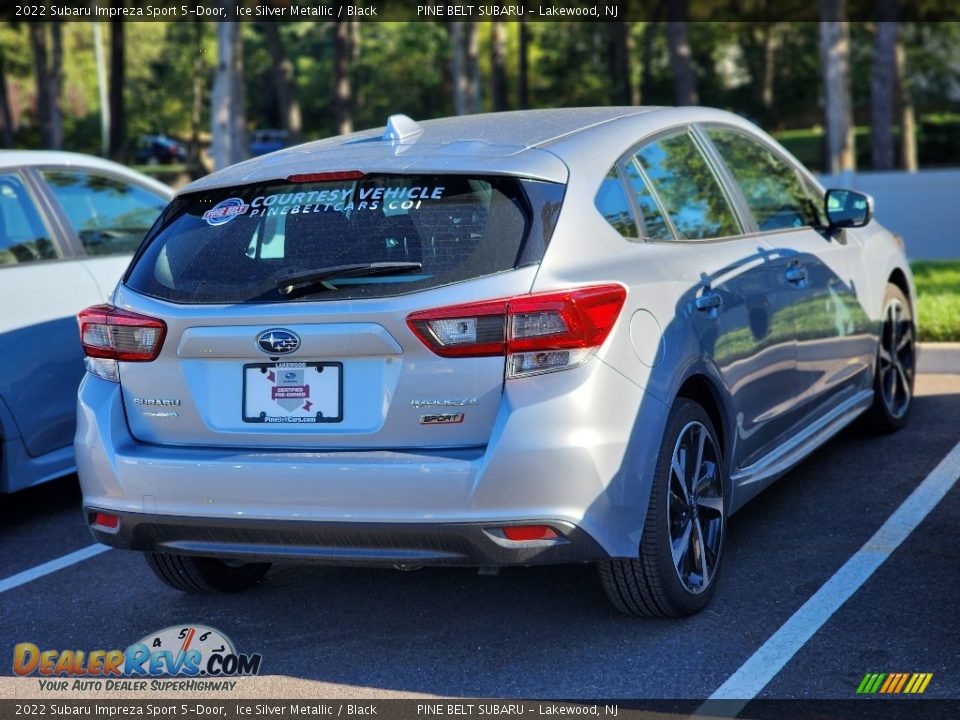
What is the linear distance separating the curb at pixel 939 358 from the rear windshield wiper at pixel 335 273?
540cm

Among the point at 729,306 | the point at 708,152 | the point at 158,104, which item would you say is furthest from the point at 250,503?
the point at 158,104

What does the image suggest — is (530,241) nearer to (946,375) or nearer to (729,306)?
(729,306)

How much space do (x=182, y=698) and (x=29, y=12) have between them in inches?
1377

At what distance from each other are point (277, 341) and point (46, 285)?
2.78 metres

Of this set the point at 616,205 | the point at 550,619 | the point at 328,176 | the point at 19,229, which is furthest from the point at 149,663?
the point at 19,229

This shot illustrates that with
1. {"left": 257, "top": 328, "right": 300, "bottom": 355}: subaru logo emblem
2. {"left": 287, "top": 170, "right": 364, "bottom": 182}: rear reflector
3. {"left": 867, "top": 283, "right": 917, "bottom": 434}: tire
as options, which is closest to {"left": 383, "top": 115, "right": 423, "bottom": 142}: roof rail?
{"left": 287, "top": 170, "right": 364, "bottom": 182}: rear reflector

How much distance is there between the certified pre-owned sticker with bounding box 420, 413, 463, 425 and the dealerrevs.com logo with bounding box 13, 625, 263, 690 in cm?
108

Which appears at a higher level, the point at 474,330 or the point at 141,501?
the point at 474,330

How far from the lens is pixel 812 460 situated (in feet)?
21.0

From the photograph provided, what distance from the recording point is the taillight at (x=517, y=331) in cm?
371

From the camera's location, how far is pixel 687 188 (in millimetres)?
4918

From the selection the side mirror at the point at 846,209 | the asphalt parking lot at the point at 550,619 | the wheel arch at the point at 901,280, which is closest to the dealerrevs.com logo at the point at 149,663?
the asphalt parking lot at the point at 550,619

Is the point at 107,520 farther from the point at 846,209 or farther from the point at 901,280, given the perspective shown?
the point at 901,280

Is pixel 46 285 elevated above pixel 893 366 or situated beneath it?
elevated above
